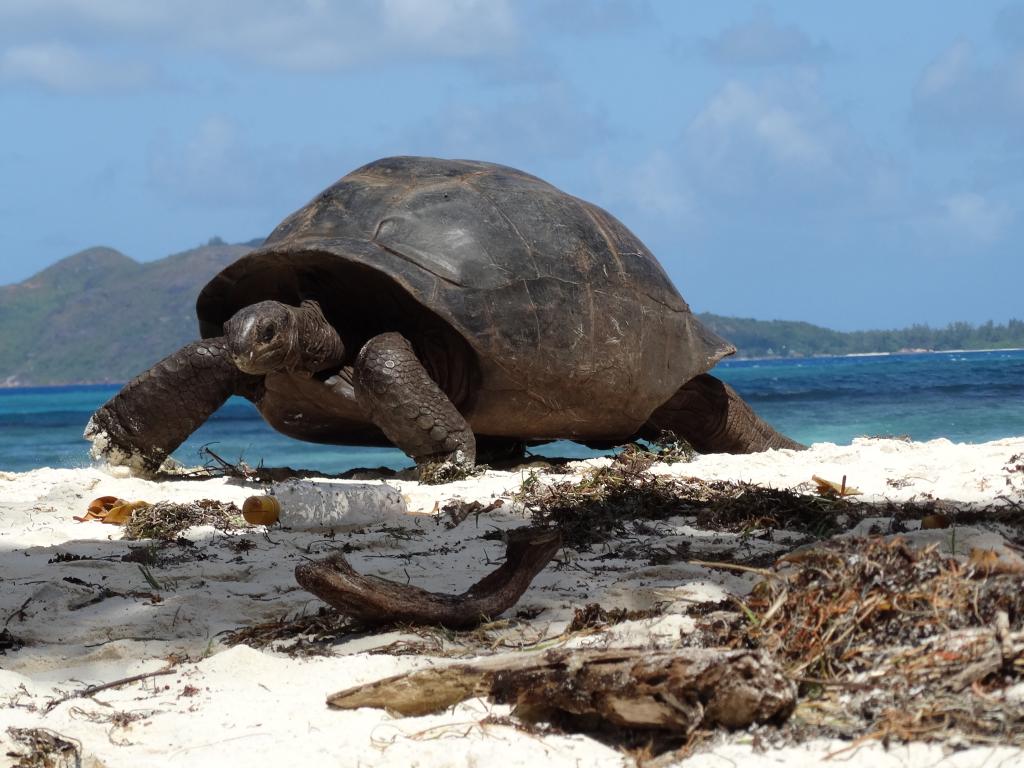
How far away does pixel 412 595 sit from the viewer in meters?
3.15

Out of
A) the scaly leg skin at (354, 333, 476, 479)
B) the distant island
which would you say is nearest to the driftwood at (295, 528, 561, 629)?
the scaly leg skin at (354, 333, 476, 479)

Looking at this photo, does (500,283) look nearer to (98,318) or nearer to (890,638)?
(890,638)

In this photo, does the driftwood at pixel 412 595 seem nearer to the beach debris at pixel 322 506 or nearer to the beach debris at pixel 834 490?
the beach debris at pixel 322 506

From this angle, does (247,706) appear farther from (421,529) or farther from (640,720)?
(421,529)

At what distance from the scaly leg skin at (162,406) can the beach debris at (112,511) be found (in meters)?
1.31

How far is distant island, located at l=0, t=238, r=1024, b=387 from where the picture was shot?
99.8 m

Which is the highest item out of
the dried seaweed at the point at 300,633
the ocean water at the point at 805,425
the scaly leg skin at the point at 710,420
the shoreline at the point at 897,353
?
the shoreline at the point at 897,353

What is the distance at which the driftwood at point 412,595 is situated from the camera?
3.08 metres

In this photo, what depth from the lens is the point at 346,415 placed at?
7.34 metres

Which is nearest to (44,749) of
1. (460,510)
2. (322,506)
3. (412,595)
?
(412,595)

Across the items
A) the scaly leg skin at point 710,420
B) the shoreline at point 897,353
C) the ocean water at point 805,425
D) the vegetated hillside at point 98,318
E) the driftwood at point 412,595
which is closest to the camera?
the driftwood at point 412,595

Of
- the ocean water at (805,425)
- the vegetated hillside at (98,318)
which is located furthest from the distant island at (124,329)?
the ocean water at (805,425)

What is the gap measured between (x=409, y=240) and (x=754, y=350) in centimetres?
9131

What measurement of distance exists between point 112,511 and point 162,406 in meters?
1.67
